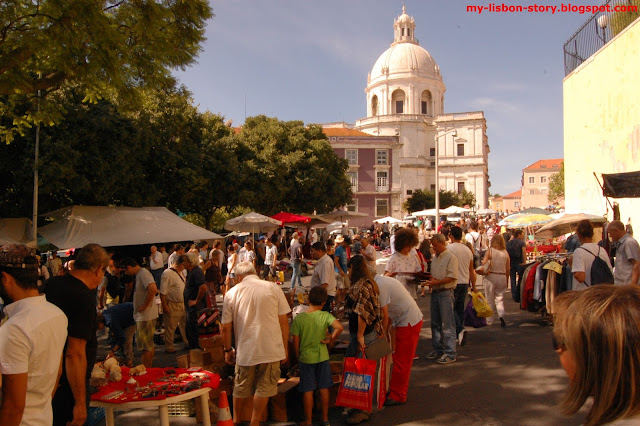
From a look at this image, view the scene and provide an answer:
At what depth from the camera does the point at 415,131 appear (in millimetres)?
67812

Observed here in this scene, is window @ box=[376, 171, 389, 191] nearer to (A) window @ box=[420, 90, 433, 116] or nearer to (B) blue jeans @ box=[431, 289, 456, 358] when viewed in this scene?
(A) window @ box=[420, 90, 433, 116]

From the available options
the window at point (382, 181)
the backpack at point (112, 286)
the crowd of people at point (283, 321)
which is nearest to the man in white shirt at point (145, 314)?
the crowd of people at point (283, 321)

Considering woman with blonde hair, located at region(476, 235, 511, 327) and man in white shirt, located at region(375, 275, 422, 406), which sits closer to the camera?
man in white shirt, located at region(375, 275, 422, 406)

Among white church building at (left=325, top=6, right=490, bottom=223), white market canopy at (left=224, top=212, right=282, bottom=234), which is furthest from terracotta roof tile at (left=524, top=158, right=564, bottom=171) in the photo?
white market canopy at (left=224, top=212, right=282, bottom=234)

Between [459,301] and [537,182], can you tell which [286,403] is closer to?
[459,301]

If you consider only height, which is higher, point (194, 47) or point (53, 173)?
point (194, 47)

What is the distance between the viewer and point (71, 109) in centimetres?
1231

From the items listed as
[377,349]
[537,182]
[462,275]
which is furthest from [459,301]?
[537,182]

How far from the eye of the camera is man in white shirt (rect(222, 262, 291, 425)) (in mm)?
4402

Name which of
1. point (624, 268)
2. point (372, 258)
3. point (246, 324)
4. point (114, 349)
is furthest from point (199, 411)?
point (372, 258)

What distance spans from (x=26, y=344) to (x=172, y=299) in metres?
5.47

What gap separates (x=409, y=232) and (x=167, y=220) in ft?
24.2

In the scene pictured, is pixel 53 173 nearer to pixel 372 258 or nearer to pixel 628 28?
pixel 372 258

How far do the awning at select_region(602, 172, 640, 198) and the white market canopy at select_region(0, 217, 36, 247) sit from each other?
11375mm
